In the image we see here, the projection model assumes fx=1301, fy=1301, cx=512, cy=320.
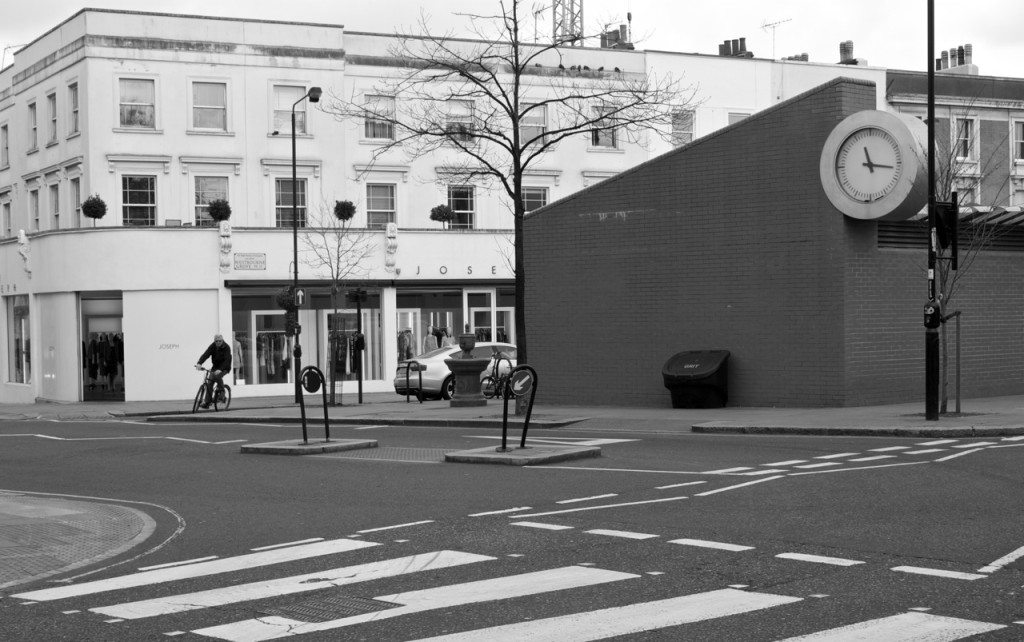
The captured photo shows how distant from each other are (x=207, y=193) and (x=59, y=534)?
101 feet

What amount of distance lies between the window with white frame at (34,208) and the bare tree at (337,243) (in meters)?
9.78

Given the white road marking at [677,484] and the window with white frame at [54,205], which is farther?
the window with white frame at [54,205]


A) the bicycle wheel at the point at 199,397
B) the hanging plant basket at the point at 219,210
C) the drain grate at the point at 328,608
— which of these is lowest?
the bicycle wheel at the point at 199,397

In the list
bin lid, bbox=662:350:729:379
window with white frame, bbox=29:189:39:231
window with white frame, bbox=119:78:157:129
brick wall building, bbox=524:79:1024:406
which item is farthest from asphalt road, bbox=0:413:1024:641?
window with white frame, bbox=29:189:39:231

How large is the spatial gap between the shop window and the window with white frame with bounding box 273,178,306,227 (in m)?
8.90

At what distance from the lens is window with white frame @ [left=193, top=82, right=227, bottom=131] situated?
1602 inches

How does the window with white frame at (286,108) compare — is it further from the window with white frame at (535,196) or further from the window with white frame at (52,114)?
the window with white frame at (535,196)

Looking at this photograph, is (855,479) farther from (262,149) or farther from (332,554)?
(262,149)

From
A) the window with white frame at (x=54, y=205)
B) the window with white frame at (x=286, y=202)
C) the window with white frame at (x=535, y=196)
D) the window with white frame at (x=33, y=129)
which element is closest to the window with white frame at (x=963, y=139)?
the window with white frame at (x=535, y=196)

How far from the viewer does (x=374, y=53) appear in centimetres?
4319

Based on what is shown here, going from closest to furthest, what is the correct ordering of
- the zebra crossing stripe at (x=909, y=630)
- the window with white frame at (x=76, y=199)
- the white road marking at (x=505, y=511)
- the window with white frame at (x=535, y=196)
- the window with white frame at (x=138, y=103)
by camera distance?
the zebra crossing stripe at (x=909, y=630)
the white road marking at (x=505, y=511)
the window with white frame at (x=138, y=103)
the window with white frame at (x=76, y=199)
the window with white frame at (x=535, y=196)

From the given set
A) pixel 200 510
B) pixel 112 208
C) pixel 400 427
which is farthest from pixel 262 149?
pixel 200 510

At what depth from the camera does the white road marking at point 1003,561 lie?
832 centimetres

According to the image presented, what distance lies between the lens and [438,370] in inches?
1331
